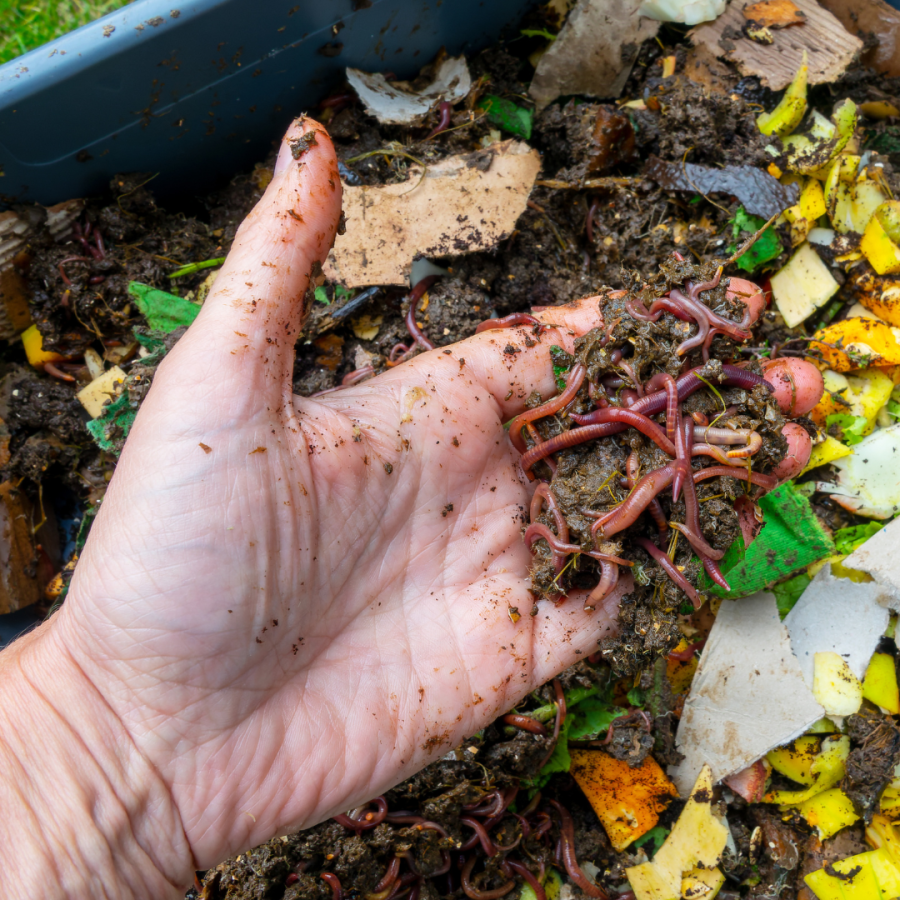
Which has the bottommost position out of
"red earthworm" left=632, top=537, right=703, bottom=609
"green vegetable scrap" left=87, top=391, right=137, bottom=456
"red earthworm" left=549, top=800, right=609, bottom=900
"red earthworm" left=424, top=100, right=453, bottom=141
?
"red earthworm" left=549, top=800, right=609, bottom=900

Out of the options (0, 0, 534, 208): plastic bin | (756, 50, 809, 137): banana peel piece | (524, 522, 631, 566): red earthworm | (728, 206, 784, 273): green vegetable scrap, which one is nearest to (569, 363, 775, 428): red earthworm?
(524, 522, 631, 566): red earthworm

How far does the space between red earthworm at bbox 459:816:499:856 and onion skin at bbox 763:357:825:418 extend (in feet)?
11.9

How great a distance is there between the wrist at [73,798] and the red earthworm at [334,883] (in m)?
1.41

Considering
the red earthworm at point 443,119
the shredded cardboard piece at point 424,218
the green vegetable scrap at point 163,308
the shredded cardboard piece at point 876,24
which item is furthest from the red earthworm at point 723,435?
the shredded cardboard piece at point 876,24

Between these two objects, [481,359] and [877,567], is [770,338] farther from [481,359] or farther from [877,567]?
[481,359]

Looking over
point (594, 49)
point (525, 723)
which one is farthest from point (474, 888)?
point (594, 49)

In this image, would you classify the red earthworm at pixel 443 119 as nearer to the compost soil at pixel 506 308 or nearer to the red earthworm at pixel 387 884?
the compost soil at pixel 506 308

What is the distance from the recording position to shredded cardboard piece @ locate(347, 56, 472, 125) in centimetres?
580

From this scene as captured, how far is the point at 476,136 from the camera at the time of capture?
6.15 meters

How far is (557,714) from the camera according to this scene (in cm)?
530

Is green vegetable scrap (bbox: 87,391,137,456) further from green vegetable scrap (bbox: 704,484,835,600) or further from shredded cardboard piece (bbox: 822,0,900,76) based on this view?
shredded cardboard piece (bbox: 822,0,900,76)

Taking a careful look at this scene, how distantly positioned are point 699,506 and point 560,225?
298 centimetres

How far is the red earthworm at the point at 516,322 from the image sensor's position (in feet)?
15.5

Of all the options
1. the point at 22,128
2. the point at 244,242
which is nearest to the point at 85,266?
the point at 22,128
